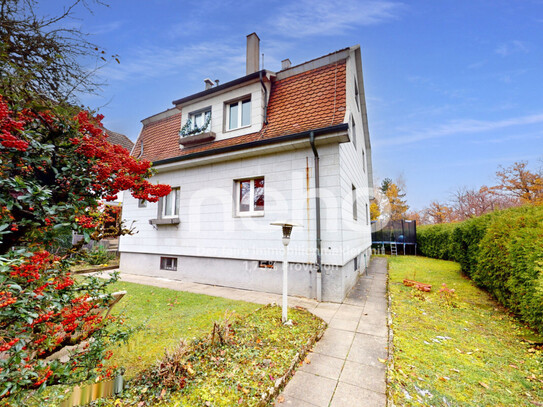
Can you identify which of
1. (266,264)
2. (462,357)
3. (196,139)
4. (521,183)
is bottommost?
(462,357)

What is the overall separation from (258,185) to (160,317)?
4.19 meters

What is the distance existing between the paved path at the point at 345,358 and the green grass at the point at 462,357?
241mm

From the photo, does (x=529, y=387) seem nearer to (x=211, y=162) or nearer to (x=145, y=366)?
(x=145, y=366)

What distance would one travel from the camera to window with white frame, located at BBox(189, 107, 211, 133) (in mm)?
7992

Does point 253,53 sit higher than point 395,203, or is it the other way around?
point 253,53

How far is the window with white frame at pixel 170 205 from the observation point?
8398 mm

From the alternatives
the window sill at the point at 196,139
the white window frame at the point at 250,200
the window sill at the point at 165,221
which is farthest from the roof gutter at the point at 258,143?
the window sill at the point at 165,221

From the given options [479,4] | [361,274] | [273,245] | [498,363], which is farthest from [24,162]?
[479,4]

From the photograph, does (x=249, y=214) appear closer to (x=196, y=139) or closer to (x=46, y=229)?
(x=196, y=139)

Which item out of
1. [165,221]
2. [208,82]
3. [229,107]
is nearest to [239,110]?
[229,107]

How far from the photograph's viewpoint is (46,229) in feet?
5.86

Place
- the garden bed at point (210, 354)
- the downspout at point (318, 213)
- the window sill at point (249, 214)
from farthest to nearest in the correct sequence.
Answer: the window sill at point (249, 214)
the downspout at point (318, 213)
the garden bed at point (210, 354)

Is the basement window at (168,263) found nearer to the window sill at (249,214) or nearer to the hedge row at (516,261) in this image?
the window sill at (249,214)

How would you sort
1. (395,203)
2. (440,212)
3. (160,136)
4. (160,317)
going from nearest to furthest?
1. (160,317)
2. (160,136)
3. (395,203)
4. (440,212)
